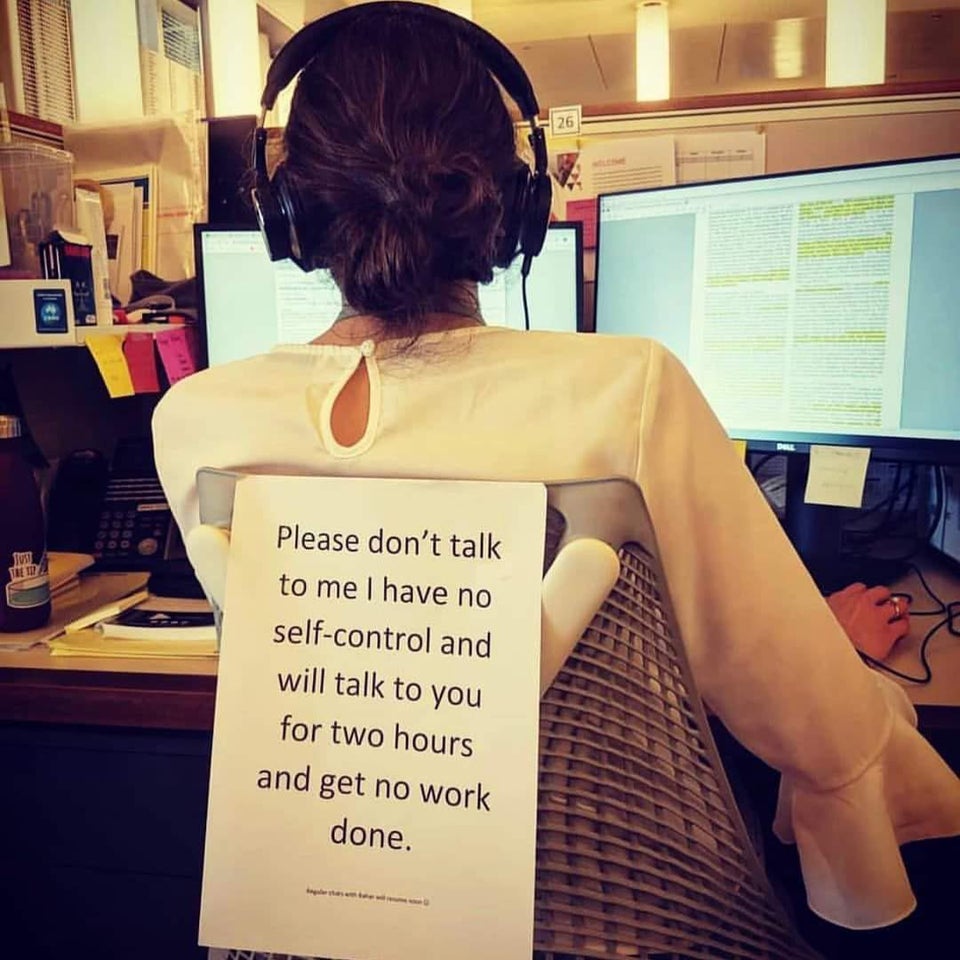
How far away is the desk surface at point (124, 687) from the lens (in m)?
0.90

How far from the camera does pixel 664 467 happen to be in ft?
1.87

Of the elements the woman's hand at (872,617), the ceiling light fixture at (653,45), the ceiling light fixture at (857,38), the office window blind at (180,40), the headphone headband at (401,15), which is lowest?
the woman's hand at (872,617)

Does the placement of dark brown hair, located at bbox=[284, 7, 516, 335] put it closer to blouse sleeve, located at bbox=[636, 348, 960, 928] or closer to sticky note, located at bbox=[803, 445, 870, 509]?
blouse sleeve, located at bbox=[636, 348, 960, 928]

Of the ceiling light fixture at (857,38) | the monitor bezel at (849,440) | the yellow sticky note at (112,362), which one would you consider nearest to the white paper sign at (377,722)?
the monitor bezel at (849,440)

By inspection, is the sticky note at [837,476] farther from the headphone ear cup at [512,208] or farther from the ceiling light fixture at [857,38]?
the ceiling light fixture at [857,38]

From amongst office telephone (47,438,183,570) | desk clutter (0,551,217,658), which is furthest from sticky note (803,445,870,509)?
office telephone (47,438,183,570)

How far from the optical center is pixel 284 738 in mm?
573

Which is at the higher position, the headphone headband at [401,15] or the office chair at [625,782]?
the headphone headband at [401,15]

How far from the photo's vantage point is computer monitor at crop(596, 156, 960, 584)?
3.42ft

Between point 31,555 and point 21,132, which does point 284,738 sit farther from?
point 21,132

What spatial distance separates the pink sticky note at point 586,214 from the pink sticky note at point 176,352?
0.58 m

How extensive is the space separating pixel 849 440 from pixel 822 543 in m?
0.13

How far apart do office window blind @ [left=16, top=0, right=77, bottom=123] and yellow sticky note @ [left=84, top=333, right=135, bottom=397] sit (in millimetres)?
562

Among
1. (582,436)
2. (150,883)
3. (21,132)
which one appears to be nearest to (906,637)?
(582,436)
